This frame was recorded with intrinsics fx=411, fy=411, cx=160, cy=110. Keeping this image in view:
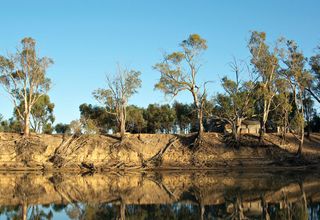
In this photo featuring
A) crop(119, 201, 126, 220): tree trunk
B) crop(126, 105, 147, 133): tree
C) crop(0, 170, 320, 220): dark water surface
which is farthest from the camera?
crop(126, 105, 147, 133): tree

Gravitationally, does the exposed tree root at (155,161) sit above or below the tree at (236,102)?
below

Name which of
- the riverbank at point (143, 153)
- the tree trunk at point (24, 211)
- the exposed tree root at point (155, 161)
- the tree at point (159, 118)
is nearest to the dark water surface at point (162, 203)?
the tree trunk at point (24, 211)

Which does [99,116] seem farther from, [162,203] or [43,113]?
[162,203]

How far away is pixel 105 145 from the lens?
43.0 metres

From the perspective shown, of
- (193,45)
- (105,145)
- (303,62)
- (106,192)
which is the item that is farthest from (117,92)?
(106,192)

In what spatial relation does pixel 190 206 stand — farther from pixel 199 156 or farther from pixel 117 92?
pixel 117 92

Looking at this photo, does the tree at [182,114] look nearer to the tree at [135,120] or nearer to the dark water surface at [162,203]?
the tree at [135,120]

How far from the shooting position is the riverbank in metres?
40.0

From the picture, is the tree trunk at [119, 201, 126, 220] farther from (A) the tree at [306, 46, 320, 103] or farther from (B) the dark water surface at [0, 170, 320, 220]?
(A) the tree at [306, 46, 320, 103]

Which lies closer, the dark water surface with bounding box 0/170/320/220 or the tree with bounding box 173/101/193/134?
the dark water surface with bounding box 0/170/320/220

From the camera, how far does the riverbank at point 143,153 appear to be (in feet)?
131

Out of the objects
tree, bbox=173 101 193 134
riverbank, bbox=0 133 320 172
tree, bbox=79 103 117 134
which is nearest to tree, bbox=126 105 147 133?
tree, bbox=79 103 117 134

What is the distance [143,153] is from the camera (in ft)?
139

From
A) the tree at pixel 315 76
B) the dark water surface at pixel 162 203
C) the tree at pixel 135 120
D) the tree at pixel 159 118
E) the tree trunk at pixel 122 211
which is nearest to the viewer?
the tree trunk at pixel 122 211
